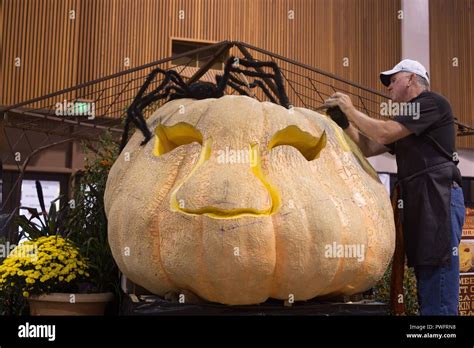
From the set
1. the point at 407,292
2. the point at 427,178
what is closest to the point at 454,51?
the point at 407,292

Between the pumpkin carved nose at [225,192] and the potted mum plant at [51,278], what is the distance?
928mm

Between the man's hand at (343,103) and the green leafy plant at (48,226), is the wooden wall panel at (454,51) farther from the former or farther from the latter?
the green leafy plant at (48,226)

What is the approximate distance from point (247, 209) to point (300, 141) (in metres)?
0.44

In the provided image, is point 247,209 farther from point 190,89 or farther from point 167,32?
point 167,32

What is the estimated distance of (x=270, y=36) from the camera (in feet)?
25.9

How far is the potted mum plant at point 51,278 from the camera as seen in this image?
2.35 meters

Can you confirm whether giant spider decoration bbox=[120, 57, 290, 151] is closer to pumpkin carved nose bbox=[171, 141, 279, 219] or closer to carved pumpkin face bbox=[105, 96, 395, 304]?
carved pumpkin face bbox=[105, 96, 395, 304]

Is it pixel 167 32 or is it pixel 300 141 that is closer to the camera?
pixel 300 141

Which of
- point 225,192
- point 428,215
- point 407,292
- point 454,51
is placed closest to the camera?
point 225,192

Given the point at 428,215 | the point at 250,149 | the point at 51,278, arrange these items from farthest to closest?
1. the point at 51,278
2. the point at 428,215
3. the point at 250,149

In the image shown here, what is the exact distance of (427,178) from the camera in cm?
226

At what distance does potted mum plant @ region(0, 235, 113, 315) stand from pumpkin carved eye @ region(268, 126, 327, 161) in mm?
1163

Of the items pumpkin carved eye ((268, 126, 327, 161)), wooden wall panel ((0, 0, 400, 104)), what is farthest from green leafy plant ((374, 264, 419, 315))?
wooden wall panel ((0, 0, 400, 104))

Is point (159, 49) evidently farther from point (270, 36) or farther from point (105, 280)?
point (105, 280)
